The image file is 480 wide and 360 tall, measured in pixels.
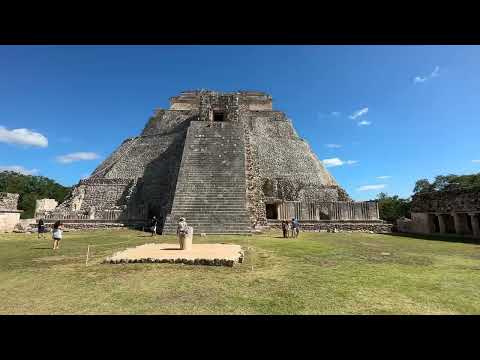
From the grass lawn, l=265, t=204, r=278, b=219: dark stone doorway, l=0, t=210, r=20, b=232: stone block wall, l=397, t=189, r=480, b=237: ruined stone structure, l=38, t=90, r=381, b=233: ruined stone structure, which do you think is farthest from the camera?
l=265, t=204, r=278, b=219: dark stone doorway

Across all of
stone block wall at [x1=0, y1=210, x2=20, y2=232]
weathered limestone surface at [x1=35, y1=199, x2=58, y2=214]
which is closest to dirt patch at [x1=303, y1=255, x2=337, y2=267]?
stone block wall at [x1=0, y1=210, x2=20, y2=232]

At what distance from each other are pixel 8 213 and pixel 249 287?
62.9ft

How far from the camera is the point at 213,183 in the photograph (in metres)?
15.4

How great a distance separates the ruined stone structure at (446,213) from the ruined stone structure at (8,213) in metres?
24.6

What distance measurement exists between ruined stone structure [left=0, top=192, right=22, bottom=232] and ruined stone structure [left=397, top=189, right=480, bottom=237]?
24.6 metres

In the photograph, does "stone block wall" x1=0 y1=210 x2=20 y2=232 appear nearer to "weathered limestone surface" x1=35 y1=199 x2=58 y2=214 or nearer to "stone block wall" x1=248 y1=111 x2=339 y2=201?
"weathered limestone surface" x1=35 y1=199 x2=58 y2=214

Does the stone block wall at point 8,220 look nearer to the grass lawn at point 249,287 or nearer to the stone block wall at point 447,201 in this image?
the grass lawn at point 249,287

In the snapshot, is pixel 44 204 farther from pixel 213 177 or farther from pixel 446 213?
pixel 446 213

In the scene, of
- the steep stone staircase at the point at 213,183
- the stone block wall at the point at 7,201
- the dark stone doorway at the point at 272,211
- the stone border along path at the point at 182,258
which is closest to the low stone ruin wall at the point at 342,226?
the dark stone doorway at the point at 272,211

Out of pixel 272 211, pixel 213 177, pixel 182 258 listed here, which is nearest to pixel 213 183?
pixel 213 177

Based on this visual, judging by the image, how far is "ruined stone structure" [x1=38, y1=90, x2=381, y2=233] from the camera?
14555mm

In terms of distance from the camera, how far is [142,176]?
78.1ft
